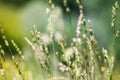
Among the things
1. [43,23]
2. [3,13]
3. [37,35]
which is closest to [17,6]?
[3,13]

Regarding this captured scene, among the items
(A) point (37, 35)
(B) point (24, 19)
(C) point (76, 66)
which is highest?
(B) point (24, 19)

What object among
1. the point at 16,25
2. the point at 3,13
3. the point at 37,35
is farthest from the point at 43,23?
the point at 37,35

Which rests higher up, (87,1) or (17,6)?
(17,6)

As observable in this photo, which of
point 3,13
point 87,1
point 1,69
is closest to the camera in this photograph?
point 1,69

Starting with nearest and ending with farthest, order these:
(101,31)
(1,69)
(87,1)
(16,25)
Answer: (1,69) < (101,31) < (87,1) < (16,25)

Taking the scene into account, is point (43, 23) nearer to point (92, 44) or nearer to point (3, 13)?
point (3, 13)

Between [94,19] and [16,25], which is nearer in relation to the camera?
[94,19]

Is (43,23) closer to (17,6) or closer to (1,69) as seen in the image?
(17,6)

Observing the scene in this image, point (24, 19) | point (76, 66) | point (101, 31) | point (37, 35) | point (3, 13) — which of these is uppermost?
point (3, 13)

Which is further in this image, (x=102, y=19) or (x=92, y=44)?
(x=102, y=19)
